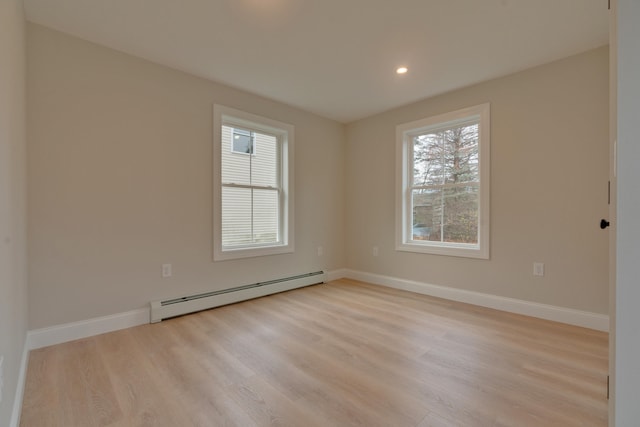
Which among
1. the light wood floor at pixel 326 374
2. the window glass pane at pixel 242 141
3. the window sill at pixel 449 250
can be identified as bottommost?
the light wood floor at pixel 326 374

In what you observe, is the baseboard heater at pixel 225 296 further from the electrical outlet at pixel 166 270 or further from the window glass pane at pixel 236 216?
the window glass pane at pixel 236 216

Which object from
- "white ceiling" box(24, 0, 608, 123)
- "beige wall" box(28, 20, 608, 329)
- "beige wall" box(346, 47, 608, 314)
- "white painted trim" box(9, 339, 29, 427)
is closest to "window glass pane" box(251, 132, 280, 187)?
"beige wall" box(28, 20, 608, 329)

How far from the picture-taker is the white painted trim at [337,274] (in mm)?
4395

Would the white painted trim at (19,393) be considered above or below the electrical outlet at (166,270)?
below

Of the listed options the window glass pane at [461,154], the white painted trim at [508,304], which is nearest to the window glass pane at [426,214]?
the window glass pane at [461,154]

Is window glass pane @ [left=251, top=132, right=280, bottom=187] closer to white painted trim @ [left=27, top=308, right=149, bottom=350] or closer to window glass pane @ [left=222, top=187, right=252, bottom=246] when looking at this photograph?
window glass pane @ [left=222, top=187, right=252, bottom=246]

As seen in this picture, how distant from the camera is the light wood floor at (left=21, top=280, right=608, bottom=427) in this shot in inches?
57.7

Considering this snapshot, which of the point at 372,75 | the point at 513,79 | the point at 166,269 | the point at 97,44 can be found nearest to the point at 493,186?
the point at 513,79

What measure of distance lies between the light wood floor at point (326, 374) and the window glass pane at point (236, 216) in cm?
91

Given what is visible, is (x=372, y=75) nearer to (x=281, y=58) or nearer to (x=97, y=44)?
(x=281, y=58)

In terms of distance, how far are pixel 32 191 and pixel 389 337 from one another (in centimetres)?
294

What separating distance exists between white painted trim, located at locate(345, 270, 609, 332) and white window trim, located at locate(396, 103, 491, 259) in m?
0.43

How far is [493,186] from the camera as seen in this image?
3.11 meters

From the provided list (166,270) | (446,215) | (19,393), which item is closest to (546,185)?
(446,215)
